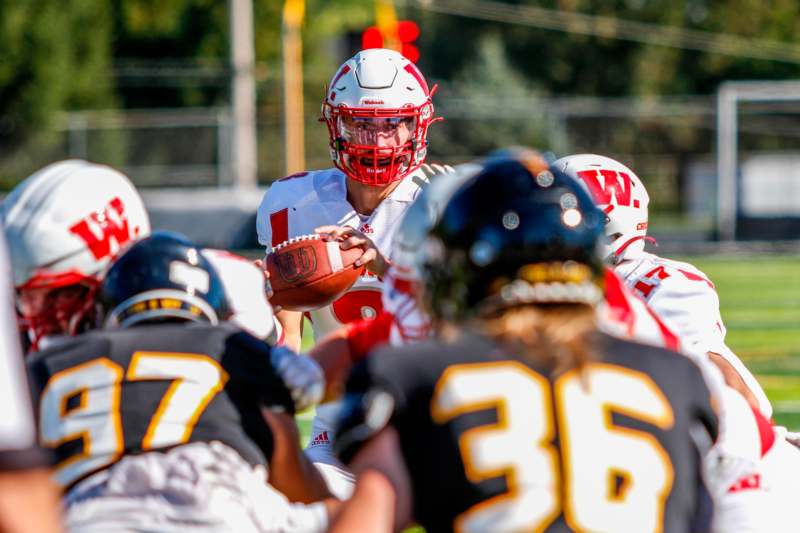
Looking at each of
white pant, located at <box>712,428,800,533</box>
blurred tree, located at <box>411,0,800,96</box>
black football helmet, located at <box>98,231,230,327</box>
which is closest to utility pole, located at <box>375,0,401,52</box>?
blurred tree, located at <box>411,0,800,96</box>

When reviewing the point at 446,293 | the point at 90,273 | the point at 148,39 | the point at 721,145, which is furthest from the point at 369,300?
the point at 148,39

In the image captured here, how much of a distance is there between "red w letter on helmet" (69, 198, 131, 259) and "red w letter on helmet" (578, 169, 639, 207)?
1961mm

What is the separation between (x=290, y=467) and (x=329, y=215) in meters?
2.23

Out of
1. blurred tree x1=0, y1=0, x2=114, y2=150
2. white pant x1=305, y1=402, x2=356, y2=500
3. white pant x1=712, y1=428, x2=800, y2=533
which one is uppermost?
blurred tree x1=0, y1=0, x2=114, y2=150

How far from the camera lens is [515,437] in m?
2.32

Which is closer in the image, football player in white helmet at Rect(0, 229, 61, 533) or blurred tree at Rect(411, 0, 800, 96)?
football player in white helmet at Rect(0, 229, 61, 533)

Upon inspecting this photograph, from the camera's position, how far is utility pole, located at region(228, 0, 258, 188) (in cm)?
2438

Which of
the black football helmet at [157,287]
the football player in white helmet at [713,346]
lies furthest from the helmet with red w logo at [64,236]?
the football player in white helmet at [713,346]

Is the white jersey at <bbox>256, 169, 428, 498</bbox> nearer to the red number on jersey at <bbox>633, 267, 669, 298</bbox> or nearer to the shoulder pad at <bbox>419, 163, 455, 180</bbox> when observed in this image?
the shoulder pad at <bbox>419, 163, 455, 180</bbox>

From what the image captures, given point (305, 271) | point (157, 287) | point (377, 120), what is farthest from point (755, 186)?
point (157, 287)

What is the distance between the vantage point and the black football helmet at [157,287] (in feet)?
9.49

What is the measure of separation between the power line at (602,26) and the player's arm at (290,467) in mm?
42378

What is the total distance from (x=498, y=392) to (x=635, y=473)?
29 centimetres

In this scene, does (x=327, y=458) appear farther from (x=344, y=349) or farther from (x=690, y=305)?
(x=344, y=349)
